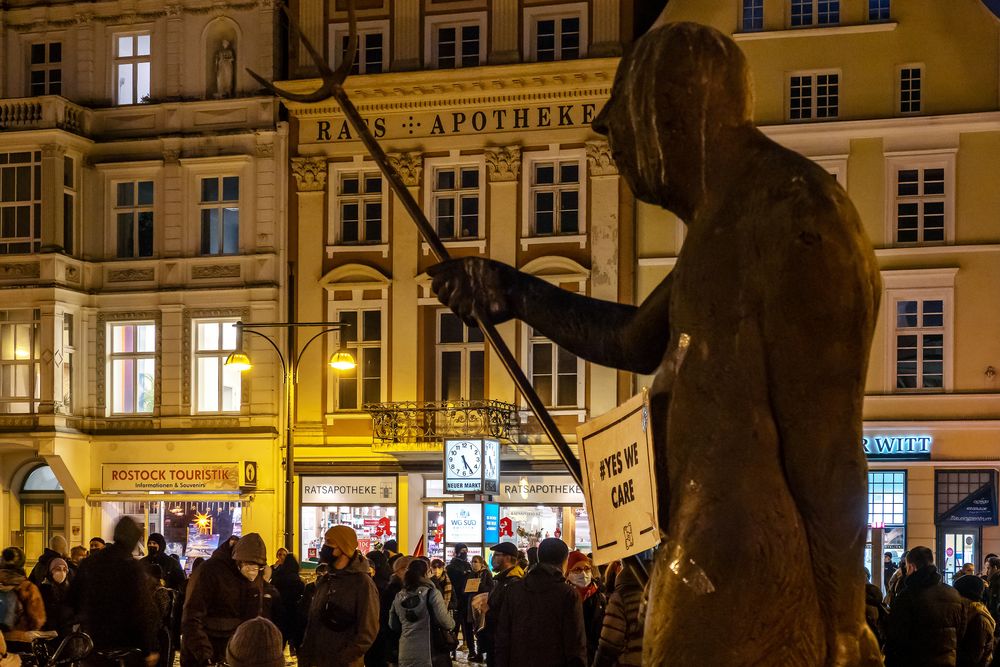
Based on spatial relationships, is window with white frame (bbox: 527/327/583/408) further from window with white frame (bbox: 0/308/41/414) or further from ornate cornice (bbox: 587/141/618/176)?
window with white frame (bbox: 0/308/41/414)

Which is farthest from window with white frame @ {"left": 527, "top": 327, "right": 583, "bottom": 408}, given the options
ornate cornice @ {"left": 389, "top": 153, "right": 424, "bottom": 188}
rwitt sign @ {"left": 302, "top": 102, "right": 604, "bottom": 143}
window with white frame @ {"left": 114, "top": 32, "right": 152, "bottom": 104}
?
window with white frame @ {"left": 114, "top": 32, "right": 152, "bottom": 104}

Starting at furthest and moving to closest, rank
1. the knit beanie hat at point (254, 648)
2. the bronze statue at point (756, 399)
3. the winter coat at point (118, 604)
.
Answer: the winter coat at point (118, 604) → the knit beanie hat at point (254, 648) → the bronze statue at point (756, 399)

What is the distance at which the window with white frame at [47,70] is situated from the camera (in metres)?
32.2

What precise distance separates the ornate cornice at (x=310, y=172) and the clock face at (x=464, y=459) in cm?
693

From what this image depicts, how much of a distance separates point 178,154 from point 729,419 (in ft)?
98.8

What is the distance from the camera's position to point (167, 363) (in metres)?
31.5

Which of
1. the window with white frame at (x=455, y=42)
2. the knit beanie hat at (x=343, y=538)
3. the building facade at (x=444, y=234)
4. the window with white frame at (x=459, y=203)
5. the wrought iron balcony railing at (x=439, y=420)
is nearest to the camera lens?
the knit beanie hat at (x=343, y=538)

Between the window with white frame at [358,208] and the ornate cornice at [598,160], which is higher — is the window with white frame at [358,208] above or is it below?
below

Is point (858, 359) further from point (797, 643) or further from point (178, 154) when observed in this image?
point (178, 154)

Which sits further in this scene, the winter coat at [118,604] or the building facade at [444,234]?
the building facade at [444,234]

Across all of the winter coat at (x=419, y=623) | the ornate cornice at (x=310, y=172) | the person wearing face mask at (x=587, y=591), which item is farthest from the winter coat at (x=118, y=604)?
the ornate cornice at (x=310, y=172)

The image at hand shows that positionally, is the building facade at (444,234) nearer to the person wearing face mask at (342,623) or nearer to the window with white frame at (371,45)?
the window with white frame at (371,45)

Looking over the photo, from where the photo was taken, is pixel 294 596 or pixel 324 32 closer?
pixel 294 596

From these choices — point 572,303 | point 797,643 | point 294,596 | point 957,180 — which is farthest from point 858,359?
point 957,180
